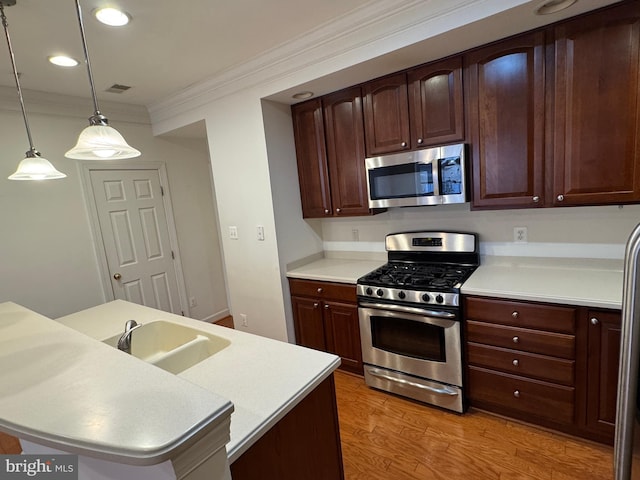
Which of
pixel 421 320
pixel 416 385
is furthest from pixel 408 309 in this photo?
pixel 416 385

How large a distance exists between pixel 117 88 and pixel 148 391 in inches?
117

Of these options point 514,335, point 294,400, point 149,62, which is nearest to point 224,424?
point 294,400

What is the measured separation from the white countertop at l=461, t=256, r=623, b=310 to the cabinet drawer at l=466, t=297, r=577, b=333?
0.05 metres

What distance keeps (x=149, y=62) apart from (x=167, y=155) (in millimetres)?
1457

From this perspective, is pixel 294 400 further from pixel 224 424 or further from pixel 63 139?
pixel 63 139

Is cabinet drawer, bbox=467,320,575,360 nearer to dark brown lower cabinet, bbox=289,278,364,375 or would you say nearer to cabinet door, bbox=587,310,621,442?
cabinet door, bbox=587,310,621,442

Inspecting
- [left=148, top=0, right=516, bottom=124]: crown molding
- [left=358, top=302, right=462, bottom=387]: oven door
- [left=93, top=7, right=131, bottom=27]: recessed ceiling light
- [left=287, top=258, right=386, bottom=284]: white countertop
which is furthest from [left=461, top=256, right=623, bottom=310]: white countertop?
[left=93, top=7, right=131, bottom=27]: recessed ceiling light

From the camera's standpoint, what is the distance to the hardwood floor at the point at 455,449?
171 cm

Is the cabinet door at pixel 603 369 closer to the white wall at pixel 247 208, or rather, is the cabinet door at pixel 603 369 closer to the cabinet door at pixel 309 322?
the cabinet door at pixel 309 322

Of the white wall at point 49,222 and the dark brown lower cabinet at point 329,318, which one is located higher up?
the white wall at point 49,222

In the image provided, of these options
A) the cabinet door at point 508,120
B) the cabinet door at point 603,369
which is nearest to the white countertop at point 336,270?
the cabinet door at point 508,120

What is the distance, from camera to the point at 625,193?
1723 mm

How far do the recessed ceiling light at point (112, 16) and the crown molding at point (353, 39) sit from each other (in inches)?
36.0

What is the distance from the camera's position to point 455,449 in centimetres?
188
